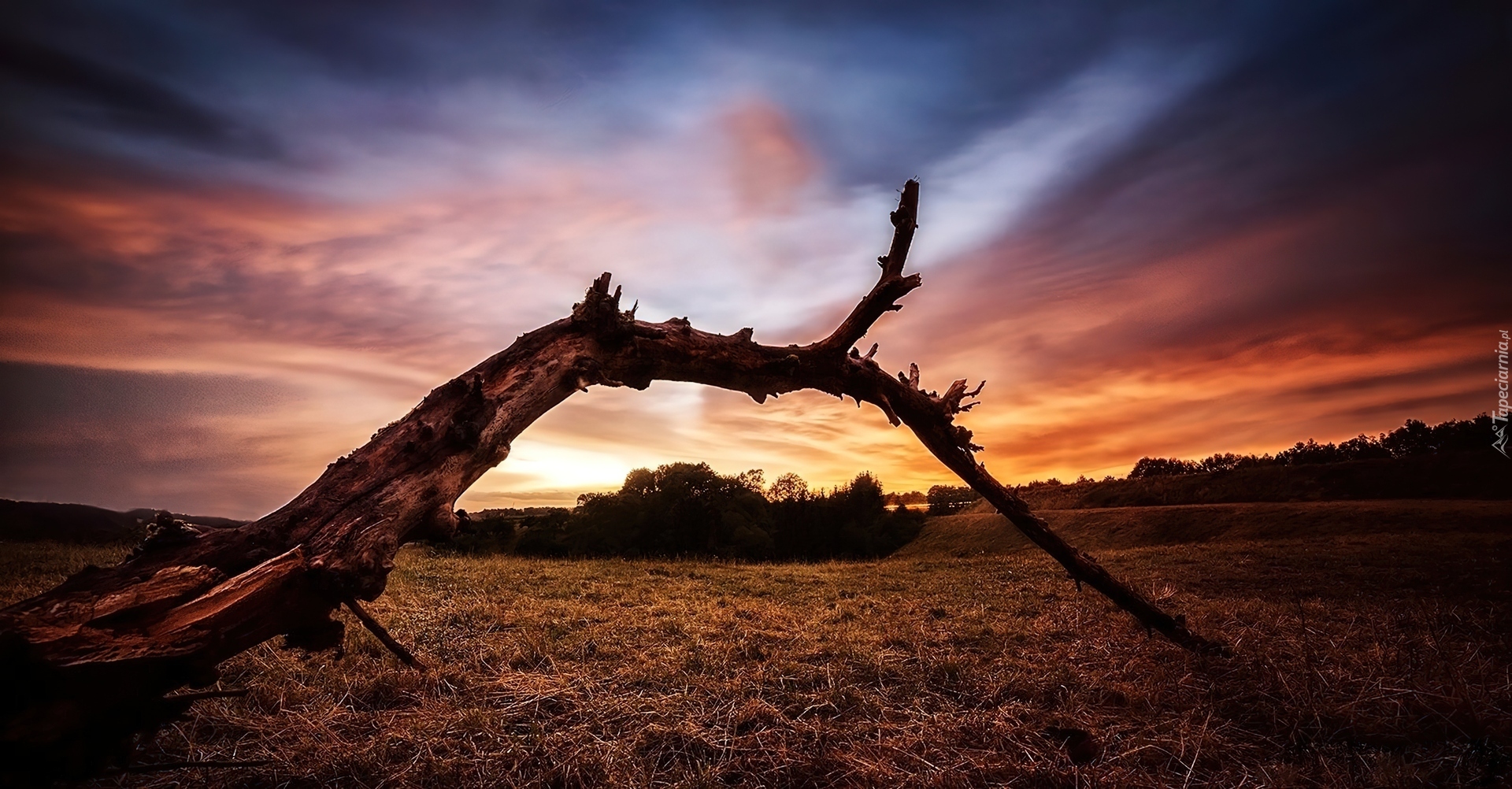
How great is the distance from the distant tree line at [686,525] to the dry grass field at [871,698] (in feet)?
45.8

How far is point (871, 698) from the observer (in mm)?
4844

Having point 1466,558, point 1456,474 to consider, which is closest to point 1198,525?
point 1456,474

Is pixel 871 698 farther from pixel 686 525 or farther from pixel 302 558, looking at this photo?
pixel 686 525

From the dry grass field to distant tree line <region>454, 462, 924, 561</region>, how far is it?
45.8ft

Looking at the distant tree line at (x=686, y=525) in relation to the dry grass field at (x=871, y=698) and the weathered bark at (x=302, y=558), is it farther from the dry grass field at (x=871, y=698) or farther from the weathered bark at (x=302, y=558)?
the weathered bark at (x=302, y=558)

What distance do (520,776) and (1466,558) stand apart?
16.7 meters

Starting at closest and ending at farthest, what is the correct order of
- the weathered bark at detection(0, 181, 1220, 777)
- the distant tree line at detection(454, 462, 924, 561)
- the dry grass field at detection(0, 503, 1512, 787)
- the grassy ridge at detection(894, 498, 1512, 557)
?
the weathered bark at detection(0, 181, 1220, 777) → the dry grass field at detection(0, 503, 1512, 787) → the grassy ridge at detection(894, 498, 1512, 557) → the distant tree line at detection(454, 462, 924, 561)

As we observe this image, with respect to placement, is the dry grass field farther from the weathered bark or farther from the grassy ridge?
the grassy ridge

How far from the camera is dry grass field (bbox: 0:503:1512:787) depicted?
11.9 ft

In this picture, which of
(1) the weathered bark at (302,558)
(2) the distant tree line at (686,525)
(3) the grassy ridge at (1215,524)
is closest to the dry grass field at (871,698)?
(1) the weathered bark at (302,558)

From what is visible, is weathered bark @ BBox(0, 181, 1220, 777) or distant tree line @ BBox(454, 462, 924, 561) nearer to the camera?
weathered bark @ BBox(0, 181, 1220, 777)

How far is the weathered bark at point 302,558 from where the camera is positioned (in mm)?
2588

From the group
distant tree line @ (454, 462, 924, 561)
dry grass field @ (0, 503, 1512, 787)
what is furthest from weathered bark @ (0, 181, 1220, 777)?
distant tree line @ (454, 462, 924, 561)

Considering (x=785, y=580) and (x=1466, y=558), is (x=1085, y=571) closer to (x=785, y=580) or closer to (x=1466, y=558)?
(x=785, y=580)
